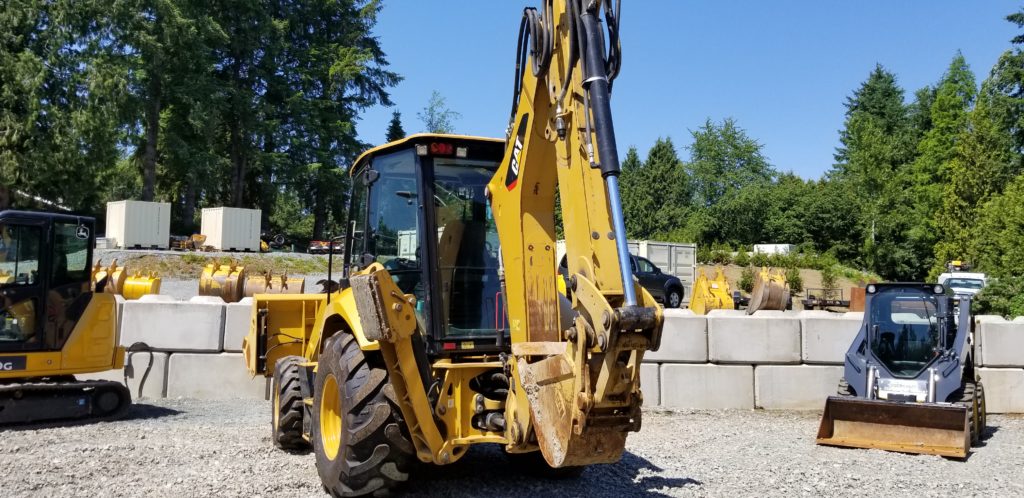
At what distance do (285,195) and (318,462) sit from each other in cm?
4190

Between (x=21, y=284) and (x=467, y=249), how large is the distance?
5.64 metres

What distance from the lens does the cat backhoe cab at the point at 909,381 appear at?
8.27 meters

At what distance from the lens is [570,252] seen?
4098mm

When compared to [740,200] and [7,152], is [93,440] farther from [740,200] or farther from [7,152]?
[740,200]

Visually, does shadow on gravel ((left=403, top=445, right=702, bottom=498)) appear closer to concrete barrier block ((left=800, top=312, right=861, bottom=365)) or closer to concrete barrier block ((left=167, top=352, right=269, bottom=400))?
concrete barrier block ((left=167, top=352, right=269, bottom=400))

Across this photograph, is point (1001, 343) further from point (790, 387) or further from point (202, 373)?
point (202, 373)

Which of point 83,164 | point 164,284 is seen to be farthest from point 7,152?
point 164,284

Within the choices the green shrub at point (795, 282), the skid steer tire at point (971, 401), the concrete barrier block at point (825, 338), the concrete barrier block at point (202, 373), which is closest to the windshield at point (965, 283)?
the green shrub at point (795, 282)

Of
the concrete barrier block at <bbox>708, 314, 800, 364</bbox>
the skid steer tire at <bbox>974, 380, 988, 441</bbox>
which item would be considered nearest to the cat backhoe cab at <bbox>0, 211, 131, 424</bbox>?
the concrete barrier block at <bbox>708, 314, 800, 364</bbox>

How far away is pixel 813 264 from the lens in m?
39.4

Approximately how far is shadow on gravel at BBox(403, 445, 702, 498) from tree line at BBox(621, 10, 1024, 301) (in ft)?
77.1

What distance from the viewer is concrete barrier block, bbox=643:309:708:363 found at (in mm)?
10312

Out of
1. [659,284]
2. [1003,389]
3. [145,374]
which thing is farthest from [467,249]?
[659,284]

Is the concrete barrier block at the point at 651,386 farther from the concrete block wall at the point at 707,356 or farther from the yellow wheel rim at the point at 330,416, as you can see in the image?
the yellow wheel rim at the point at 330,416
